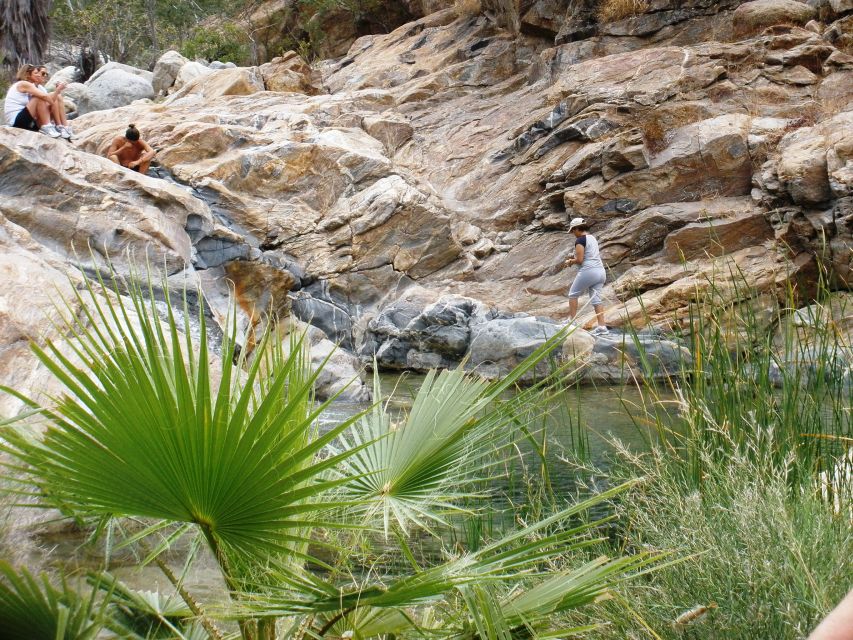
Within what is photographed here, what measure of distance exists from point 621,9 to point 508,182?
18.9 ft

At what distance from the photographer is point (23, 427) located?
206cm

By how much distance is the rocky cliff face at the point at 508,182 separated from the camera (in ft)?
39.2

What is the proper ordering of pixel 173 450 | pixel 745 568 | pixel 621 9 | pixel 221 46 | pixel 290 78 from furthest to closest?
pixel 221 46
pixel 290 78
pixel 621 9
pixel 745 568
pixel 173 450

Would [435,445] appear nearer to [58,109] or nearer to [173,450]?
[173,450]

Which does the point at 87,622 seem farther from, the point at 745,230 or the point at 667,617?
the point at 745,230

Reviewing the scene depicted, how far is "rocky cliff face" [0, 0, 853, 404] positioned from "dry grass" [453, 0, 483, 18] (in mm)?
4660

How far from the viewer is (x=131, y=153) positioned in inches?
544

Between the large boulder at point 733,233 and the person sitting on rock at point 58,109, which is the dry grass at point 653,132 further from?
the person sitting on rock at point 58,109

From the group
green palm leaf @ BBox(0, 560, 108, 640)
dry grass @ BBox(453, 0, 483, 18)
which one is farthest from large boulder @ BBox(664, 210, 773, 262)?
green palm leaf @ BBox(0, 560, 108, 640)

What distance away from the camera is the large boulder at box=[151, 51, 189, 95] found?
25.4 metres

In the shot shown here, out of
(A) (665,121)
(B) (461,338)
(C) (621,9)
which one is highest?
(C) (621,9)

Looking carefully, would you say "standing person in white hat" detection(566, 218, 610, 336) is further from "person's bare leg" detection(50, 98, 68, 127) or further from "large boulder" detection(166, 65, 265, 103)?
"large boulder" detection(166, 65, 265, 103)

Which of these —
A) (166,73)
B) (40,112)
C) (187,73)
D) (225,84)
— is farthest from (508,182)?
(166,73)

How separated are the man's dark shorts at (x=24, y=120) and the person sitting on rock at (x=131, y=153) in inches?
71.4
